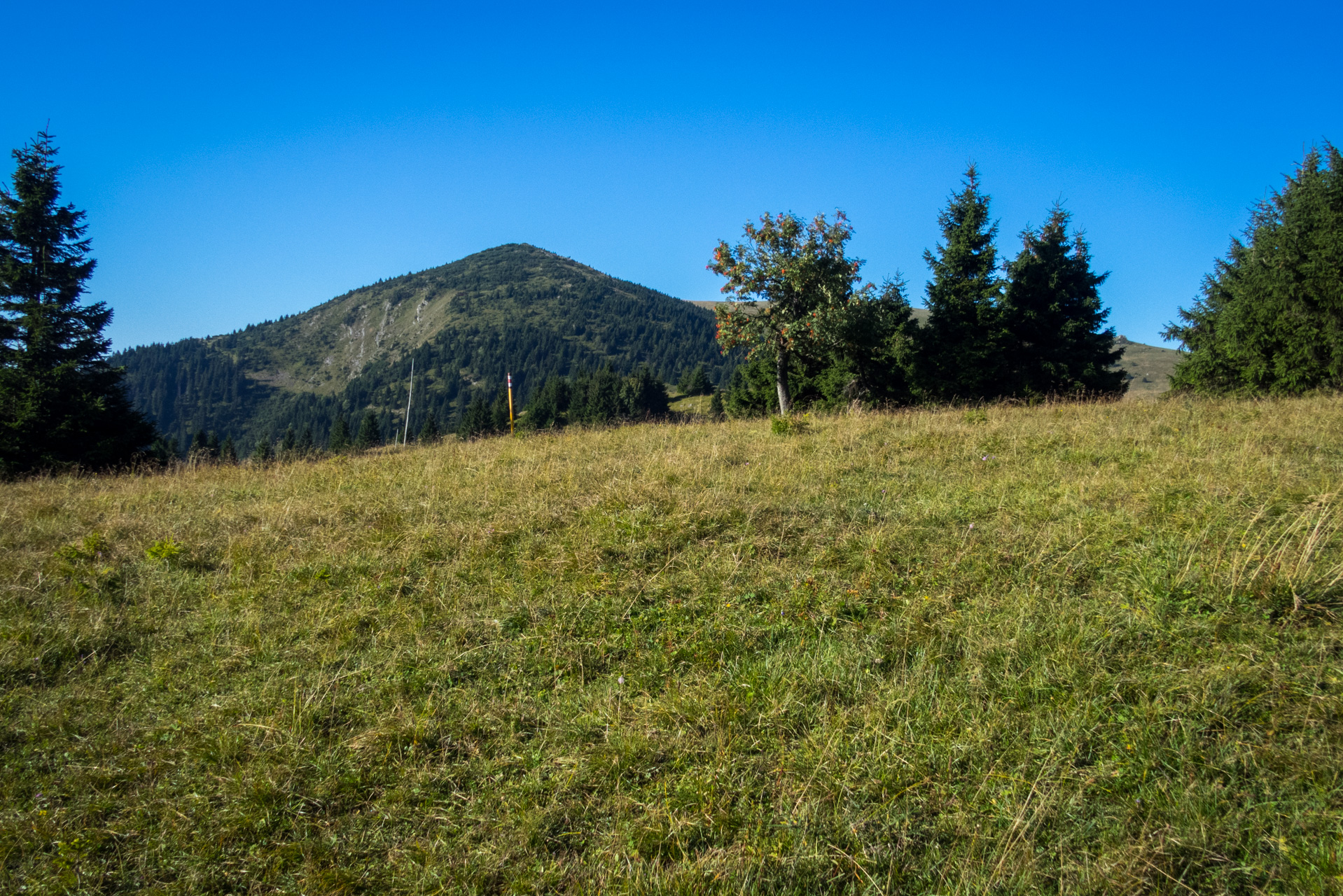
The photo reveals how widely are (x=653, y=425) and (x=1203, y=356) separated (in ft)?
74.8

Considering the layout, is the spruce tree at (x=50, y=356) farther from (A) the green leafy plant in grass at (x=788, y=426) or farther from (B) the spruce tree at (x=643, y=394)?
(B) the spruce tree at (x=643, y=394)

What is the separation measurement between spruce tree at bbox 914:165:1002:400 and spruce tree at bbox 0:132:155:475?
95.6 ft

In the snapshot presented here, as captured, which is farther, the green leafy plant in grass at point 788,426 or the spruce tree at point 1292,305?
the spruce tree at point 1292,305

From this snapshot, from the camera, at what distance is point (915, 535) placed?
5.46m

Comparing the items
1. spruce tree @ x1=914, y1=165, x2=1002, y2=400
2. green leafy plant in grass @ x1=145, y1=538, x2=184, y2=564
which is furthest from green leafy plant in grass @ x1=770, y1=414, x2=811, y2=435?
spruce tree @ x1=914, y1=165, x2=1002, y2=400

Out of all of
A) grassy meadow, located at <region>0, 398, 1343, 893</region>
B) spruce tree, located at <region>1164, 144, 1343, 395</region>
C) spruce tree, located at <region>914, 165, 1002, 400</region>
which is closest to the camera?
grassy meadow, located at <region>0, 398, 1343, 893</region>

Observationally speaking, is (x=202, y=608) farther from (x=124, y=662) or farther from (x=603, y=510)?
(x=603, y=510)

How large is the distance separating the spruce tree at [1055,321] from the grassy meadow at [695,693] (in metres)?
20.6

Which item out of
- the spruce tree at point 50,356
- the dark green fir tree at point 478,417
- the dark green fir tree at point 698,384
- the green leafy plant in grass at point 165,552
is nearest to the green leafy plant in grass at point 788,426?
the green leafy plant in grass at point 165,552

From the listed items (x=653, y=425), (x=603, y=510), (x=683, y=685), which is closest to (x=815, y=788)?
(x=683, y=685)

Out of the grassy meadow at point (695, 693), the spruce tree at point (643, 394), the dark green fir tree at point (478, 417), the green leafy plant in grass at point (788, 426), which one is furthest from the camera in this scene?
the spruce tree at point (643, 394)

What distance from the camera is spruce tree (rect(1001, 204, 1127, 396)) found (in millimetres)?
24906

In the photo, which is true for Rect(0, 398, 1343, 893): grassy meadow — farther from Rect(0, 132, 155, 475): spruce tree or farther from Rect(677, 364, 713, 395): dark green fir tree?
Rect(677, 364, 713, 395): dark green fir tree

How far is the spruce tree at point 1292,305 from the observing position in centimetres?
1739
